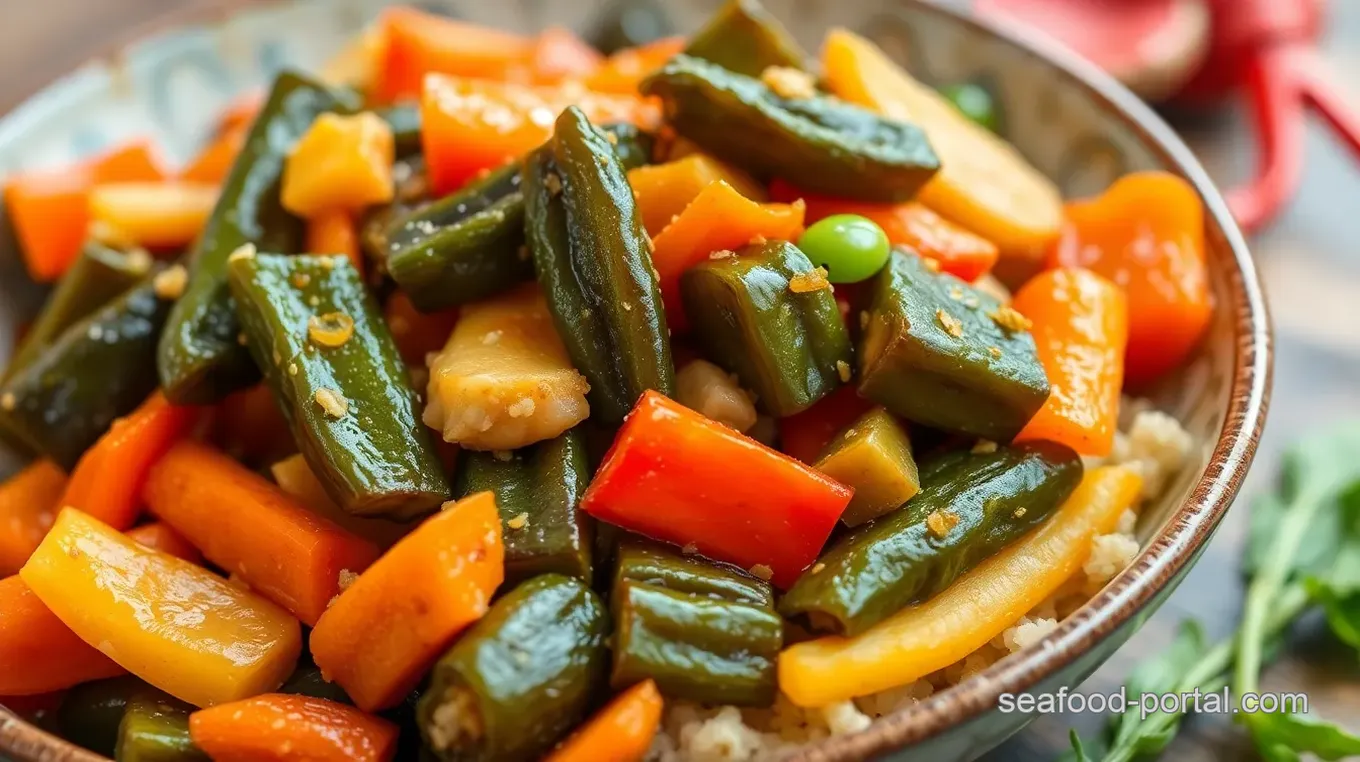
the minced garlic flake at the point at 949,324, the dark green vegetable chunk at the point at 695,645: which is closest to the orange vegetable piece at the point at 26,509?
the dark green vegetable chunk at the point at 695,645

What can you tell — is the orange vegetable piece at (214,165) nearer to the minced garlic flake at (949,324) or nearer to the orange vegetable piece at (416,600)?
the orange vegetable piece at (416,600)

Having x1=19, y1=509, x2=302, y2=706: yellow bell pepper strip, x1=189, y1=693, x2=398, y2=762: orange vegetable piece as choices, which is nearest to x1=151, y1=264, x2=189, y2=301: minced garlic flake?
x1=19, y1=509, x2=302, y2=706: yellow bell pepper strip

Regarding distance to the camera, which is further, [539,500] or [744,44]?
[744,44]

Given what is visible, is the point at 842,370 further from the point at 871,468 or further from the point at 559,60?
the point at 559,60

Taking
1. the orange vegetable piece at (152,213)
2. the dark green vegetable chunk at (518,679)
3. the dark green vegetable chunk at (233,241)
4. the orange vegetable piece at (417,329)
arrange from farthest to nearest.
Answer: the orange vegetable piece at (152,213), the orange vegetable piece at (417,329), the dark green vegetable chunk at (233,241), the dark green vegetable chunk at (518,679)

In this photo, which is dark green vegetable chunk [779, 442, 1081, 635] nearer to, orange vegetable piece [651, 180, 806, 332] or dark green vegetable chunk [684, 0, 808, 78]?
orange vegetable piece [651, 180, 806, 332]

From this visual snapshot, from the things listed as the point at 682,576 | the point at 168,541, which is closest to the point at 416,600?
the point at 682,576
